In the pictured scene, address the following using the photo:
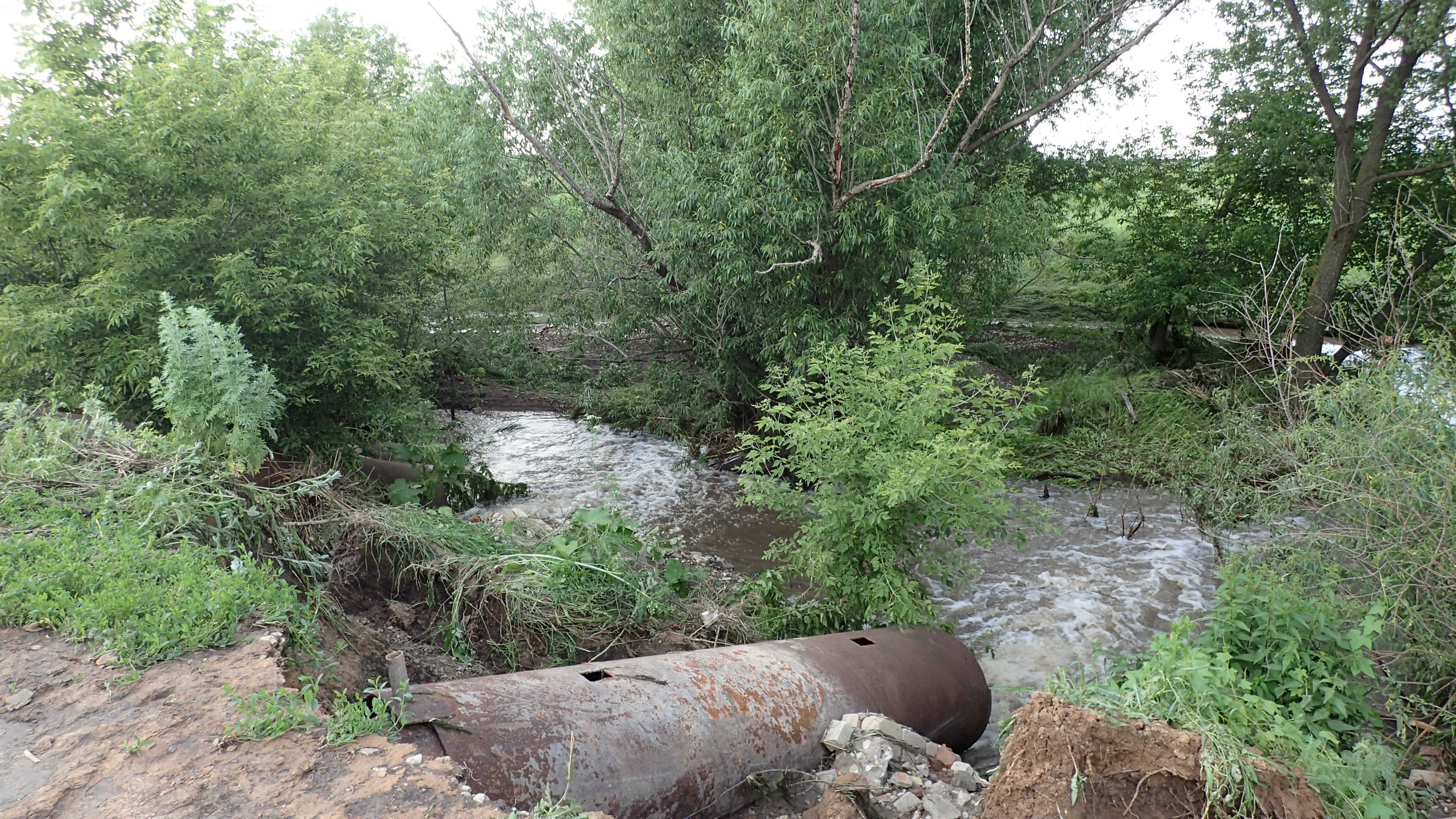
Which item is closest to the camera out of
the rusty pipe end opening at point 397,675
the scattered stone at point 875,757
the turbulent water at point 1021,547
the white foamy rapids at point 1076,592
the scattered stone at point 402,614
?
the rusty pipe end opening at point 397,675

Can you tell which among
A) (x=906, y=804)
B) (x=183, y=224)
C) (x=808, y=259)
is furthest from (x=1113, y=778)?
(x=183, y=224)

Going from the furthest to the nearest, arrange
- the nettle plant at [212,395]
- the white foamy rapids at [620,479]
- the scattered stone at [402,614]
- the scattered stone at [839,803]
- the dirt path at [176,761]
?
the white foamy rapids at [620,479], the nettle plant at [212,395], the scattered stone at [402,614], the scattered stone at [839,803], the dirt path at [176,761]

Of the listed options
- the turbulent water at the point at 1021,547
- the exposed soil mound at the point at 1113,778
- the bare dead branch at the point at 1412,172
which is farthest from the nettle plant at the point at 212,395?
the bare dead branch at the point at 1412,172

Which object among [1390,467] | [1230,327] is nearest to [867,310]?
[1390,467]

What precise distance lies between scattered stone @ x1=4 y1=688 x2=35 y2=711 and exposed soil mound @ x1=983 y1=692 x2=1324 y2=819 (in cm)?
385

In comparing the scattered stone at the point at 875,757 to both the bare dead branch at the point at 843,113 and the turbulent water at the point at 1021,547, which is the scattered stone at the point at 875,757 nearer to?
the turbulent water at the point at 1021,547

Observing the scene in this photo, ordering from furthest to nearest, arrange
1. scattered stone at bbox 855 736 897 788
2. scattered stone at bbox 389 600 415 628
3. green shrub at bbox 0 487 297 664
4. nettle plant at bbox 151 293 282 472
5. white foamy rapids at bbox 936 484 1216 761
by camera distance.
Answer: white foamy rapids at bbox 936 484 1216 761
nettle plant at bbox 151 293 282 472
scattered stone at bbox 389 600 415 628
scattered stone at bbox 855 736 897 788
green shrub at bbox 0 487 297 664

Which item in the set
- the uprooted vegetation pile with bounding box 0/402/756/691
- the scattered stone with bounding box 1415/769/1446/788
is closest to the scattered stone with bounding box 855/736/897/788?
the uprooted vegetation pile with bounding box 0/402/756/691

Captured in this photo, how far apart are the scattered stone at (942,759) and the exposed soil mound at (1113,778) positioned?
67 centimetres

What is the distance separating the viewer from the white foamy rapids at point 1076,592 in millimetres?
6652

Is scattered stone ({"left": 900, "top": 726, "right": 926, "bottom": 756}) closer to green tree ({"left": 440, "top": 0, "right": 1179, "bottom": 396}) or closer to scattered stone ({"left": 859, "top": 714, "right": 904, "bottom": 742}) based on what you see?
scattered stone ({"left": 859, "top": 714, "right": 904, "bottom": 742})

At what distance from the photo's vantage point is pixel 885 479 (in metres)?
5.80

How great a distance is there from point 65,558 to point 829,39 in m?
8.95

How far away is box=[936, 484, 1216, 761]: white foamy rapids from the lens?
21.8ft
